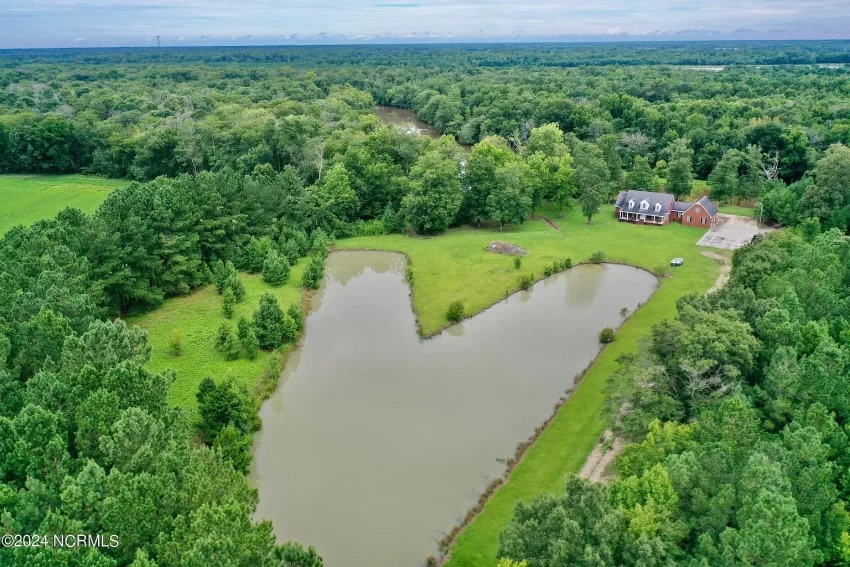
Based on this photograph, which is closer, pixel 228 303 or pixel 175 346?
pixel 175 346

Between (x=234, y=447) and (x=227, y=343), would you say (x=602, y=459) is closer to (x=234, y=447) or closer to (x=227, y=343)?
(x=234, y=447)

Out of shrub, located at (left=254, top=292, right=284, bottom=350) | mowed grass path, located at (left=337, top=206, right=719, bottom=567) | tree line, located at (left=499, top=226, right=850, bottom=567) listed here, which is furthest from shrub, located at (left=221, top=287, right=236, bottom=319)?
tree line, located at (left=499, top=226, right=850, bottom=567)

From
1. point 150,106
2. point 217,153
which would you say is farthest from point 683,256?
point 150,106

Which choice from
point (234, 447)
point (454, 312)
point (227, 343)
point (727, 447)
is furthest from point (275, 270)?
point (727, 447)

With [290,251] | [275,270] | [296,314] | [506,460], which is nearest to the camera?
[506,460]

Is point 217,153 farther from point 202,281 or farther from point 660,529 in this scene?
point 660,529

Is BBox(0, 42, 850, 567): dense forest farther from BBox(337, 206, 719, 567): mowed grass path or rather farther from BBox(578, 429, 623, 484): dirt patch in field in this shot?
BBox(337, 206, 719, 567): mowed grass path

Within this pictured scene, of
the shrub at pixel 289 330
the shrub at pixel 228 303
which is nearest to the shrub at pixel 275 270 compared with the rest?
the shrub at pixel 228 303

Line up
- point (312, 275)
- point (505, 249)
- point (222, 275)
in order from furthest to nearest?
point (505, 249) < point (312, 275) < point (222, 275)
